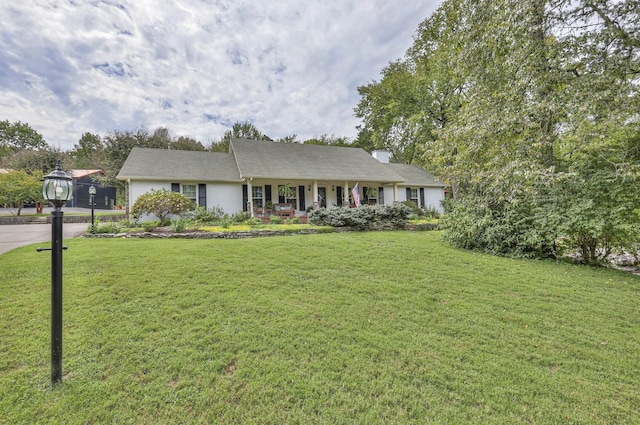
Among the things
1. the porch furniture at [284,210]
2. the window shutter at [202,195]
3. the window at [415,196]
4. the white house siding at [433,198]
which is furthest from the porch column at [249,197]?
the white house siding at [433,198]

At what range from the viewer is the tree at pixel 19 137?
35094mm

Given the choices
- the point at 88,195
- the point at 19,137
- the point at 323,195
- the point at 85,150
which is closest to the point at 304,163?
the point at 323,195

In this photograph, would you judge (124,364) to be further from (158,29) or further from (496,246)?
(158,29)

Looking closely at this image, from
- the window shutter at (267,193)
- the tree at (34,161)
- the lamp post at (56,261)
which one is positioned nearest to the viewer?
the lamp post at (56,261)

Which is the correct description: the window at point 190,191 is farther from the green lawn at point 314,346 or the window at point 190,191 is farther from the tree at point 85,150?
the tree at point 85,150

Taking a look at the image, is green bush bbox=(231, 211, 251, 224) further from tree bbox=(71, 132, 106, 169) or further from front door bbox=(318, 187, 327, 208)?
tree bbox=(71, 132, 106, 169)

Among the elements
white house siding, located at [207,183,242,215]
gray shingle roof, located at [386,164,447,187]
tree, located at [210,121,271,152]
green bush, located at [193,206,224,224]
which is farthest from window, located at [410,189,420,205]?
tree, located at [210,121,271,152]

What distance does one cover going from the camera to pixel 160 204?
11.5 metres

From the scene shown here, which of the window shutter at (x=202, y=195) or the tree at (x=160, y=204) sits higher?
the window shutter at (x=202, y=195)

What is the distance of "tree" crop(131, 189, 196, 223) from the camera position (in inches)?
451

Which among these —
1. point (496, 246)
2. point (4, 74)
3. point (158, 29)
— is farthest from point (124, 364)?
point (4, 74)

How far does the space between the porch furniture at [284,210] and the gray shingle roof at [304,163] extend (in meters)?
1.84

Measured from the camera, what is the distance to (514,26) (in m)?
5.20

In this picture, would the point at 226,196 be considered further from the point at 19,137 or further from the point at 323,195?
the point at 19,137
